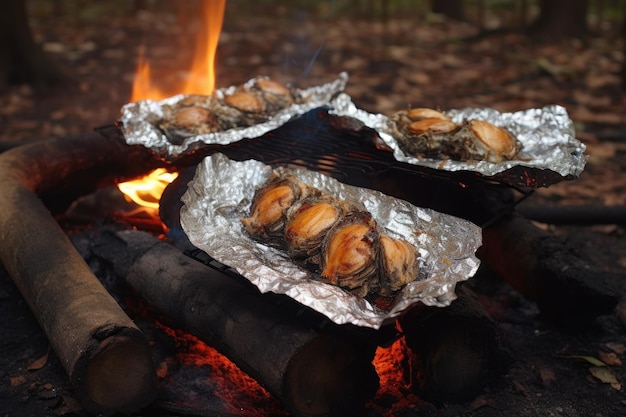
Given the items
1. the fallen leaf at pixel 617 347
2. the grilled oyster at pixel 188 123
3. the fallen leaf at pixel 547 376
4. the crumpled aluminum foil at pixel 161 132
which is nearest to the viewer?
the fallen leaf at pixel 547 376

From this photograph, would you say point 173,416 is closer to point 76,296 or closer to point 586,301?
point 76,296

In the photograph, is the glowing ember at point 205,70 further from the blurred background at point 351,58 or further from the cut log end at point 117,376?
the cut log end at point 117,376

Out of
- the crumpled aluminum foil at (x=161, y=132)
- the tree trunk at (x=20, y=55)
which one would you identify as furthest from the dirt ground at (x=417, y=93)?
the crumpled aluminum foil at (x=161, y=132)

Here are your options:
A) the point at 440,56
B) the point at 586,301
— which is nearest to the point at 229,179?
the point at 586,301

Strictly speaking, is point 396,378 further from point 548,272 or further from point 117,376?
point 117,376

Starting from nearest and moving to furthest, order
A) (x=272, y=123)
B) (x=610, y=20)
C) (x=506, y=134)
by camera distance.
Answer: (x=506, y=134) < (x=272, y=123) < (x=610, y=20)

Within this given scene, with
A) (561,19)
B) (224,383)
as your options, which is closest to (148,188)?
(224,383)
